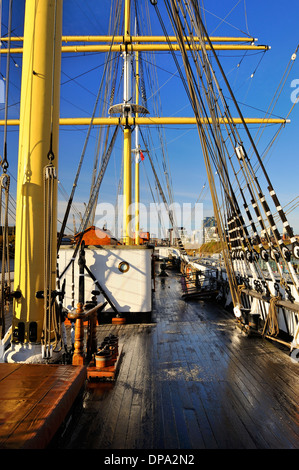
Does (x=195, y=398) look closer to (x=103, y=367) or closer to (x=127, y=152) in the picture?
(x=103, y=367)

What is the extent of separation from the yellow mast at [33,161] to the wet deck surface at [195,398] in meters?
1.21

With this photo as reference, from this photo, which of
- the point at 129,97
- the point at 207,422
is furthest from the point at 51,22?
the point at 129,97

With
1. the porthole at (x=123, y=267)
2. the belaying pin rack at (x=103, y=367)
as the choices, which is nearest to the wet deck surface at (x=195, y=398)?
the belaying pin rack at (x=103, y=367)

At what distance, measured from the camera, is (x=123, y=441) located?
254 cm

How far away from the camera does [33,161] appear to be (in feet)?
11.7

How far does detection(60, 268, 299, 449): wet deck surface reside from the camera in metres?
2.59

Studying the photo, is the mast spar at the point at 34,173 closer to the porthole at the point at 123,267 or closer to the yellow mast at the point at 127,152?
the porthole at the point at 123,267

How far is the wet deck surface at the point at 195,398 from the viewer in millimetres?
2590

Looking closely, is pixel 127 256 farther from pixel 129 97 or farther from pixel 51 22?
pixel 129 97

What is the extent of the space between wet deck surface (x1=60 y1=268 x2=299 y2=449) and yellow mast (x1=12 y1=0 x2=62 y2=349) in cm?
121

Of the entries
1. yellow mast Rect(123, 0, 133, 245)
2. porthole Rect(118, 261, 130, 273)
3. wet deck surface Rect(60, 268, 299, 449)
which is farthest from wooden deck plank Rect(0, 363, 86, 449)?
yellow mast Rect(123, 0, 133, 245)

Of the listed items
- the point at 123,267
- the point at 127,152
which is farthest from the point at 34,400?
the point at 127,152

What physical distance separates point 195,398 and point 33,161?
328 cm

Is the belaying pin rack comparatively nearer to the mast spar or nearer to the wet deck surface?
the wet deck surface
